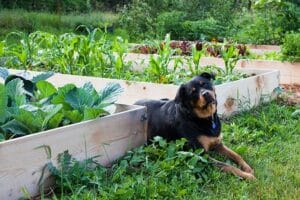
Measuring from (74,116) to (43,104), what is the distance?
254 millimetres

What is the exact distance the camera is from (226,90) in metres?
4.91

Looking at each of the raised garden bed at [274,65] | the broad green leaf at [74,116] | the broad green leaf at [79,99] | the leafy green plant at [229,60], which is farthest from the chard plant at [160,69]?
the broad green leaf at [74,116]

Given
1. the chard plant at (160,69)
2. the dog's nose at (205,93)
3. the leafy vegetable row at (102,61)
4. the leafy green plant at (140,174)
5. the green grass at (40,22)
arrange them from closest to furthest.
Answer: the leafy green plant at (140,174) → the dog's nose at (205,93) → the chard plant at (160,69) → the leafy vegetable row at (102,61) → the green grass at (40,22)

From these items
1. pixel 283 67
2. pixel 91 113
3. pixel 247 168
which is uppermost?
→ pixel 91 113

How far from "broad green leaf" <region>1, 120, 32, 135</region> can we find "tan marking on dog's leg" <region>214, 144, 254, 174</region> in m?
1.36

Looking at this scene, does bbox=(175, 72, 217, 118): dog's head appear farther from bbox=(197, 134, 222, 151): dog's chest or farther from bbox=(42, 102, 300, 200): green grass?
bbox=(42, 102, 300, 200): green grass

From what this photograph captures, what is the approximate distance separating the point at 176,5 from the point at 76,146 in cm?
996

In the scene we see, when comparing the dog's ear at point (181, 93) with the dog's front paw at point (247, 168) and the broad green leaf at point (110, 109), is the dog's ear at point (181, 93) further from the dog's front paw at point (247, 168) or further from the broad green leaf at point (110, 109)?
the dog's front paw at point (247, 168)

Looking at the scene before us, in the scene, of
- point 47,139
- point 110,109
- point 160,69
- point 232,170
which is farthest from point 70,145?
point 160,69

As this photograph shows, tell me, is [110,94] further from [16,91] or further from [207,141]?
[207,141]

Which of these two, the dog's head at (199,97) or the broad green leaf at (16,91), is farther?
the dog's head at (199,97)

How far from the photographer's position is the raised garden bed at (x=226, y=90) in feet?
16.1

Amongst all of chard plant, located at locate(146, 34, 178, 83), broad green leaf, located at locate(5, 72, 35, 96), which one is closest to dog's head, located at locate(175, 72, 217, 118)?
broad green leaf, located at locate(5, 72, 35, 96)

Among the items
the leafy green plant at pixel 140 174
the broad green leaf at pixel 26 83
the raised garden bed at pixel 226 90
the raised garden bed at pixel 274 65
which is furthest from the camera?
the raised garden bed at pixel 274 65
